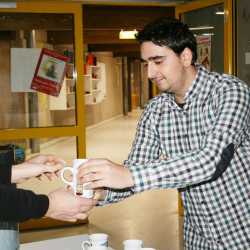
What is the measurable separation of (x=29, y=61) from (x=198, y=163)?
155 inches

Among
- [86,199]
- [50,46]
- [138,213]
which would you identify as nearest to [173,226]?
[138,213]

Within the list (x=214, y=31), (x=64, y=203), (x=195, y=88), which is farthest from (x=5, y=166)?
(x=214, y=31)

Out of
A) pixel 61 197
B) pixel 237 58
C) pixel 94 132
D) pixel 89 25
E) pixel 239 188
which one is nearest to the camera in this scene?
pixel 61 197

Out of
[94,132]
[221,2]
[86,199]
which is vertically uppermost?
[221,2]

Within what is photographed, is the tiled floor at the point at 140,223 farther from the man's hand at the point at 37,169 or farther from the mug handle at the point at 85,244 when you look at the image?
the mug handle at the point at 85,244

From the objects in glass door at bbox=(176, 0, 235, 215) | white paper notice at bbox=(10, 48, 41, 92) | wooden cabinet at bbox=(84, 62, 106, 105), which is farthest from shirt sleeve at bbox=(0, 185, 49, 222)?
wooden cabinet at bbox=(84, 62, 106, 105)

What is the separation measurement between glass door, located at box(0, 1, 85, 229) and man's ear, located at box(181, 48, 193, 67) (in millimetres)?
3447

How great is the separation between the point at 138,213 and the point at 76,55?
1.99 m

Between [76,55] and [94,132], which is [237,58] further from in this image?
[94,132]

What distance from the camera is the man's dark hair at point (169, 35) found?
194 centimetres

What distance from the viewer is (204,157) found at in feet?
5.47

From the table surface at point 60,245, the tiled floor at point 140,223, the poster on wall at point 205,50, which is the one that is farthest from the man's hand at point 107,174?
the poster on wall at point 205,50

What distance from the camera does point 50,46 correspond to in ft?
17.9

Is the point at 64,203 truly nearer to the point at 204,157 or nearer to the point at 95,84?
the point at 204,157
